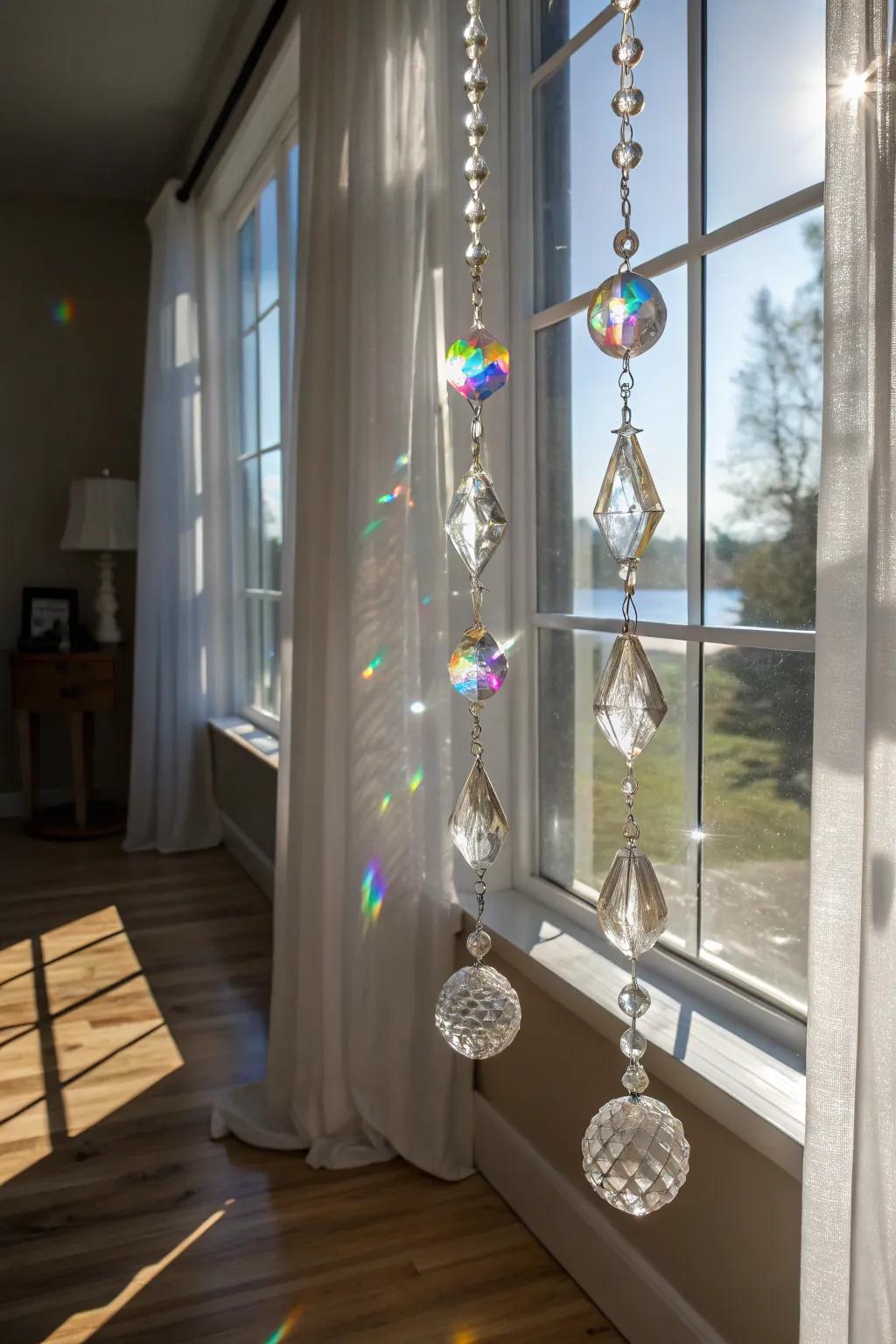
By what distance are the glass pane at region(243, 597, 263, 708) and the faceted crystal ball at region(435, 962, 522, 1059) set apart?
141 inches

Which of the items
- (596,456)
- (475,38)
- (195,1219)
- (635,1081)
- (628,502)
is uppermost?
(475,38)

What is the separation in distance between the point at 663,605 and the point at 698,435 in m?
0.24

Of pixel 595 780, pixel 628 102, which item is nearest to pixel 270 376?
pixel 595 780

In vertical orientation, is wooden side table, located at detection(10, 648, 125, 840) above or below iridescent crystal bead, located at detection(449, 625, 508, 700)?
below

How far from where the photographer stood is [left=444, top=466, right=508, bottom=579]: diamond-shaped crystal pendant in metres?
0.73

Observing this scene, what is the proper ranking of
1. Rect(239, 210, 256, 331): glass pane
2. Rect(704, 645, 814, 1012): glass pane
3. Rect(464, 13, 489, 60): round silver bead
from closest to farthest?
Rect(464, 13, 489, 60): round silver bead
Rect(704, 645, 814, 1012): glass pane
Rect(239, 210, 256, 331): glass pane

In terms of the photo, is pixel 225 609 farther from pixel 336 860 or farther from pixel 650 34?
pixel 650 34

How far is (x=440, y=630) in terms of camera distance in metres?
1.87

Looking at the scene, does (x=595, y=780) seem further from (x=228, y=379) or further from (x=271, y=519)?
(x=228, y=379)

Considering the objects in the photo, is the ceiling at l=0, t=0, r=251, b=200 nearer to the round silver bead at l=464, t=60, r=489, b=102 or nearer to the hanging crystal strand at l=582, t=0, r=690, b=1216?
the round silver bead at l=464, t=60, r=489, b=102

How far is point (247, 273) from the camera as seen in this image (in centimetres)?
425

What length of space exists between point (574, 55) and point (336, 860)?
139 cm

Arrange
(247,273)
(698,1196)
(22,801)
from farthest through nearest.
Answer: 1. (22,801)
2. (247,273)
3. (698,1196)

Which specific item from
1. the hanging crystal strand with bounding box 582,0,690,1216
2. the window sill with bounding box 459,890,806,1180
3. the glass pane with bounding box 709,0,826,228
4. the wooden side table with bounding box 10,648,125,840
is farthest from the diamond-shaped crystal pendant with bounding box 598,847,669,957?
the wooden side table with bounding box 10,648,125,840
